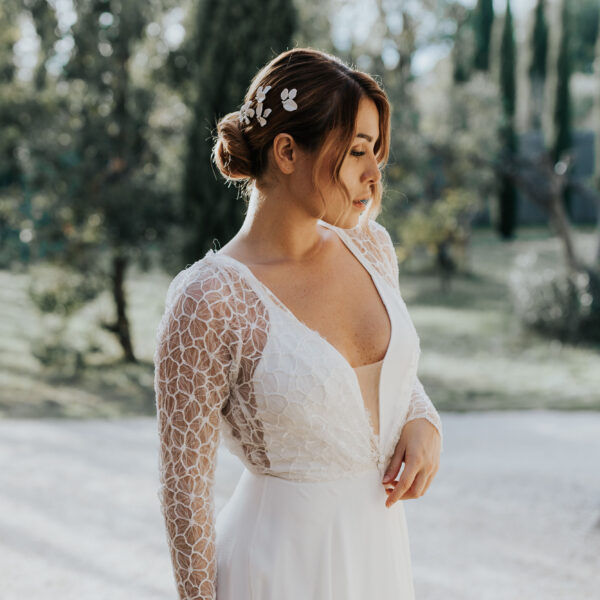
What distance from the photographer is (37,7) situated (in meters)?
7.66

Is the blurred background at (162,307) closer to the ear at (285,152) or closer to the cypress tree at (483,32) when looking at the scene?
the ear at (285,152)

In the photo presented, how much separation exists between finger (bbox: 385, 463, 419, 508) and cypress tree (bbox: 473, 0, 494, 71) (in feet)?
85.4

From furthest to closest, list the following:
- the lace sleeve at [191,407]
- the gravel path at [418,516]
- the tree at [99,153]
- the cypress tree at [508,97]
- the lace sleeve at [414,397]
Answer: the cypress tree at [508,97] < the tree at [99,153] < the gravel path at [418,516] < the lace sleeve at [414,397] < the lace sleeve at [191,407]

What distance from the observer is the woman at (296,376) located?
1.31 m

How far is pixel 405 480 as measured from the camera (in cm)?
145

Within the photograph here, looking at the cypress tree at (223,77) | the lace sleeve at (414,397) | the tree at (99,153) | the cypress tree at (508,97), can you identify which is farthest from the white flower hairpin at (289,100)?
the cypress tree at (508,97)

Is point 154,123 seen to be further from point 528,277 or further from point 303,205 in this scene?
point 303,205

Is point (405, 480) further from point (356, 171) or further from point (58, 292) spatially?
point (58, 292)

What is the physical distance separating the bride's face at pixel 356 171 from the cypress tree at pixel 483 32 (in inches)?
1021

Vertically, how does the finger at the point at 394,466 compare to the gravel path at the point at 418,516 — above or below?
above

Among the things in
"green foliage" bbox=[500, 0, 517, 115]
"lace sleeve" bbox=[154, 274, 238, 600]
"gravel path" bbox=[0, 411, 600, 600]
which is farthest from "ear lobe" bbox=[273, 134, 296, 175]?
"green foliage" bbox=[500, 0, 517, 115]

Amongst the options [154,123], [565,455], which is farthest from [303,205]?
[154,123]

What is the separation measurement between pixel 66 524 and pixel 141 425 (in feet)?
8.47

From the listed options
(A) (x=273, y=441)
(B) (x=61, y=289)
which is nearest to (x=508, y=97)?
(B) (x=61, y=289)
